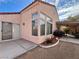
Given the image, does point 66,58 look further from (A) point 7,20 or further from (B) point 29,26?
(A) point 7,20

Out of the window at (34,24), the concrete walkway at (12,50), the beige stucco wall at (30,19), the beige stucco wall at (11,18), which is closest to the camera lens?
the concrete walkway at (12,50)

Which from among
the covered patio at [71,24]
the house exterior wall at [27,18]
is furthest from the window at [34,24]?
the covered patio at [71,24]

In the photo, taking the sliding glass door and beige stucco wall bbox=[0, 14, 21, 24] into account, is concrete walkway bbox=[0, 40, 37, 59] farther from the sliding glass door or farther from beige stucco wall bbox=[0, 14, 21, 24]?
beige stucco wall bbox=[0, 14, 21, 24]

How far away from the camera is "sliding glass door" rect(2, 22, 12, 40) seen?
1448cm

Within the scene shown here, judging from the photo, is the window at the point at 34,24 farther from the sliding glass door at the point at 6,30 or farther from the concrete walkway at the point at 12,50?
the sliding glass door at the point at 6,30

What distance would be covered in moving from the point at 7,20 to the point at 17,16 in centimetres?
178

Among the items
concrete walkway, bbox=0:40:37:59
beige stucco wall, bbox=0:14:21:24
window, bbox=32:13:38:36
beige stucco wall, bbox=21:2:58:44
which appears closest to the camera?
concrete walkway, bbox=0:40:37:59

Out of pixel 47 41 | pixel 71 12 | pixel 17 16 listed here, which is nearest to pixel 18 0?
pixel 17 16

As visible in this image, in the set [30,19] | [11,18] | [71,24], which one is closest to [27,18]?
[30,19]

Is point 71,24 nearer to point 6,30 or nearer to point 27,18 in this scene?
point 27,18

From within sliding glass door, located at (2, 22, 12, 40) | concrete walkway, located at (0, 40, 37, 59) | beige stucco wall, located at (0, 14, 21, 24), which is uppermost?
beige stucco wall, located at (0, 14, 21, 24)

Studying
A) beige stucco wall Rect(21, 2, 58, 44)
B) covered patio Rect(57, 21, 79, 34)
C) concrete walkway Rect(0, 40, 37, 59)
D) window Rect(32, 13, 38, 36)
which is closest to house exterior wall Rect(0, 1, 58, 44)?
beige stucco wall Rect(21, 2, 58, 44)

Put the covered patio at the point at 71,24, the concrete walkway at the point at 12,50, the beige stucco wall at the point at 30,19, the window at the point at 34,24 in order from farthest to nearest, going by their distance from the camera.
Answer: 1. the covered patio at the point at 71,24
2. the window at the point at 34,24
3. the beige stucco wall at the point at 30,19
4. the concrete walkway at the point at 12,50

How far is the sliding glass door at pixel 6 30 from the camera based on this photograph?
1448 cm
